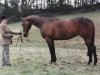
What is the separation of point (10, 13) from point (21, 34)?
36.5 m

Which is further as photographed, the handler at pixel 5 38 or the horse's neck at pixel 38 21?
the horse's neck at pixel 38 21

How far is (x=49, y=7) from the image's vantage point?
5184 centimetres

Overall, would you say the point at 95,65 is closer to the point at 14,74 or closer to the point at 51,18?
the point at 51,18

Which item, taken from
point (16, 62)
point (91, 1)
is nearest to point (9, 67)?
point (16, 62)

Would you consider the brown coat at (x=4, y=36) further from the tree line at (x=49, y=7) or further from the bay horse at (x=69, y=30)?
the tree line at (x=49, y=7)

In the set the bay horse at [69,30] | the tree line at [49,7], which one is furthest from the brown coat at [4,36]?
the tree line at [49,7]

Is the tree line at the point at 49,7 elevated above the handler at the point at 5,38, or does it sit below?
below

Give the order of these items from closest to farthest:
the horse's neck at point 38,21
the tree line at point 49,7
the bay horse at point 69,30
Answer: the bay horse at point 69,30, the horse's neck at point 38,21, the tree line at point 49,7

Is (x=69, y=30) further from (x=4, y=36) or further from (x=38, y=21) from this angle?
(x=4, y=36)

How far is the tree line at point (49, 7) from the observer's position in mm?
50844

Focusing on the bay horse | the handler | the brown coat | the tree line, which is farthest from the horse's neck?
the tree line

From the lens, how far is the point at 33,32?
3506cm

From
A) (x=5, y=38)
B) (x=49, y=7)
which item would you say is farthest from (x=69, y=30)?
(x=49, y=7)

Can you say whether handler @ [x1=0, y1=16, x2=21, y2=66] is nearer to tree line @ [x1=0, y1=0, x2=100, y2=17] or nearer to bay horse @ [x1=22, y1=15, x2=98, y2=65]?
bay horse @ [x1=22, y1=15, x2=98, y2=65]
